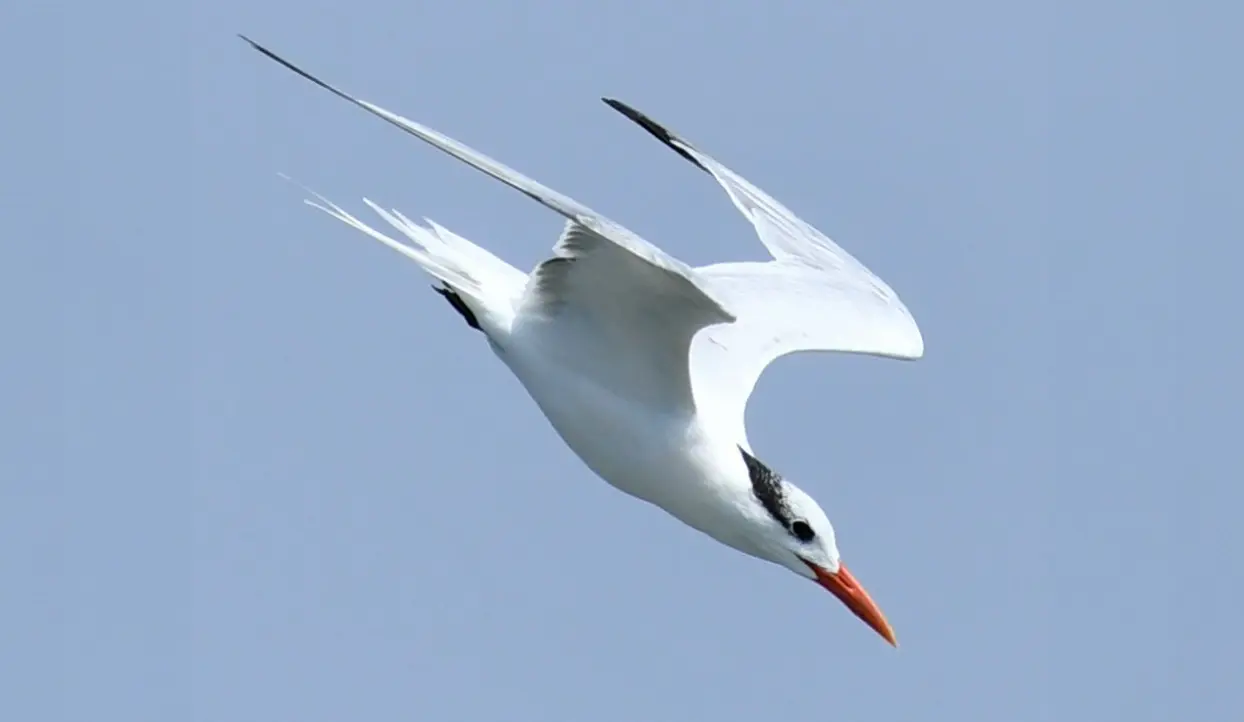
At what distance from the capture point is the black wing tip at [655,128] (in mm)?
10578

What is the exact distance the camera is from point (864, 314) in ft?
34.8

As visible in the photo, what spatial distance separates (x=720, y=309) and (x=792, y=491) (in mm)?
1290

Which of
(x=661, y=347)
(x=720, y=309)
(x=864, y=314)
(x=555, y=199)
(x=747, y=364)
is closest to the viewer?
(x=555, y=199)

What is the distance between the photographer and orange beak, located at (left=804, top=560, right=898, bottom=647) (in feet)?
29.6

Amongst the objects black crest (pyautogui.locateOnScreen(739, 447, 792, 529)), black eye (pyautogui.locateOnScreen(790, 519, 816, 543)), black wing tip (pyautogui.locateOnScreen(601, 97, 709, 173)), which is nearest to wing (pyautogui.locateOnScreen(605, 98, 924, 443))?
black wing tip (pyautogui.locateOnScreen(601, 97, 709, 173))

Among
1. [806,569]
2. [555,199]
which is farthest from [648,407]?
[555,199]

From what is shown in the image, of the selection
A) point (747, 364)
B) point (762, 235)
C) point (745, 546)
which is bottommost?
point (745, 546)

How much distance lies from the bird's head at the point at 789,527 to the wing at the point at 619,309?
→ 44cm

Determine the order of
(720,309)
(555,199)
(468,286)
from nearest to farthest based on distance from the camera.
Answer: (555,199), (720,309), (468,286)

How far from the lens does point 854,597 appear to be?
29.8 feet

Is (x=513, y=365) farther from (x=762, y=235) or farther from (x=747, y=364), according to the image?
(x=762, y=235)

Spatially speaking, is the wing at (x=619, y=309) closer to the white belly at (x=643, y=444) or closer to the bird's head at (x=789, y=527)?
the white belly at (x=643, y=444)

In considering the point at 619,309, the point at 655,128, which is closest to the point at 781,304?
the point at 655,128

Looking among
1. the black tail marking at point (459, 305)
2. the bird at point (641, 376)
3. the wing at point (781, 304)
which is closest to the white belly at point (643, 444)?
the bird at point (641, 376)
